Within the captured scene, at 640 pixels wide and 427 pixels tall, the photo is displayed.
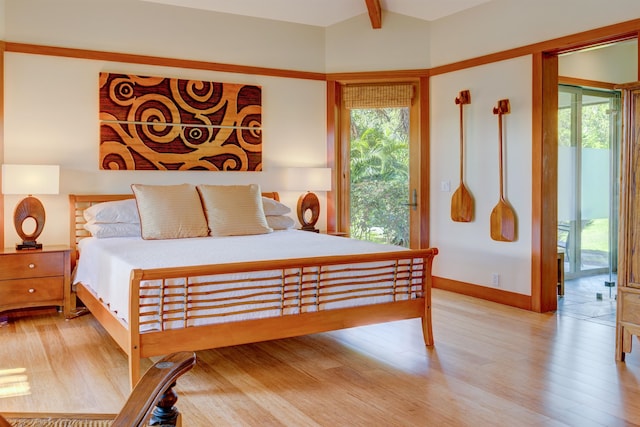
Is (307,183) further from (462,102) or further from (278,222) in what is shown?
(462,102)

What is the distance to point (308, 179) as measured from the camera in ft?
18.2

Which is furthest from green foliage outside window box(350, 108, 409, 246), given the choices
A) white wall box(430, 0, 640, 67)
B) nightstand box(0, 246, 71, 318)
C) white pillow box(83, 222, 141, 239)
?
nightstand box(0, 246, 71, 318)

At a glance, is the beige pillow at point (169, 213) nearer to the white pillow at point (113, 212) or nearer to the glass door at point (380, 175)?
the white pillow at point (113, 212)

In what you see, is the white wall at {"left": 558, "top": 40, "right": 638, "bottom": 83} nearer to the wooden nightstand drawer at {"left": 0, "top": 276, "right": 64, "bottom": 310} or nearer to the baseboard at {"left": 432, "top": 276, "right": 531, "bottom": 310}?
the baseboard at {"left": 432, "top": 276, "right": 531, "bottom": 310}

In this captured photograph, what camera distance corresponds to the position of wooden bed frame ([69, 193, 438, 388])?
2.84 m

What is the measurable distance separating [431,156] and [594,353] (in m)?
2.68

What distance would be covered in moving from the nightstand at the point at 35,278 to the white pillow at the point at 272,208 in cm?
167

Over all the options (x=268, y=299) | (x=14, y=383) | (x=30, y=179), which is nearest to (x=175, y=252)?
(x=268, y=299)

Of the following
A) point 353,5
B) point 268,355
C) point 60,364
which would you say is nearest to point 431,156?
point 353,5

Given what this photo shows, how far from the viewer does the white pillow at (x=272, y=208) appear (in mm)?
5176

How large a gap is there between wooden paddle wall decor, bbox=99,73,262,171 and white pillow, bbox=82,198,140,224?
19.7 inches

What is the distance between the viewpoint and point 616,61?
6.10m

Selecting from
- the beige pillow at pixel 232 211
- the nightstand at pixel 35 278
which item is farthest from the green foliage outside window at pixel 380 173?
the nightstand at pixel 35 278

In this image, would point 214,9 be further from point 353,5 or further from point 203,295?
point 203,295
